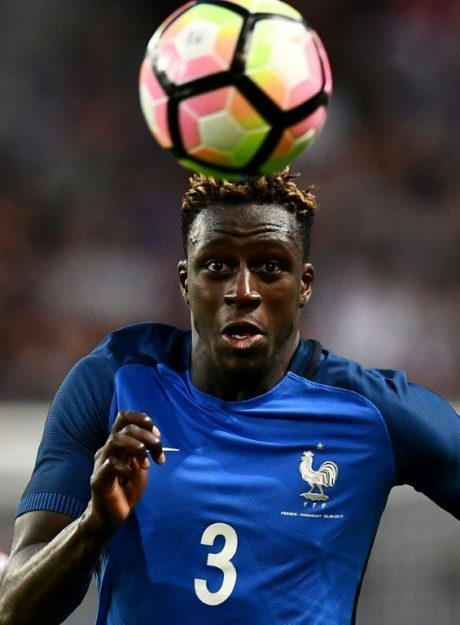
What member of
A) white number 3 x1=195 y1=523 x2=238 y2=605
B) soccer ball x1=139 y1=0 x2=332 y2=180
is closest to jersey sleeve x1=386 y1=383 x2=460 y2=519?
white number 3 x1=195 y1=523 x2=238 y2=605

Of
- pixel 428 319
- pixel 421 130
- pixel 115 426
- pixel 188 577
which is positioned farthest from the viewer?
pixel 421 130

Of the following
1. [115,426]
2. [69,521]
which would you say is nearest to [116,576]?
[69,521]

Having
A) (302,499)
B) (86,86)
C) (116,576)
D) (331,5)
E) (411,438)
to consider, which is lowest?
(116,576)

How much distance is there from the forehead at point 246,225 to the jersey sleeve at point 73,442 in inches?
20.0

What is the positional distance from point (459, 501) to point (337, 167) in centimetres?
542

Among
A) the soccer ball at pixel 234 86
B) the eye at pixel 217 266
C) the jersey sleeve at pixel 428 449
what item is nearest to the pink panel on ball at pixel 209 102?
the soccer ball at pixel 234 86

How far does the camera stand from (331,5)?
9.00 meters

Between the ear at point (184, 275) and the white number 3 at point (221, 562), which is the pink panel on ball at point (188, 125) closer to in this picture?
the ear at point (184, 275)

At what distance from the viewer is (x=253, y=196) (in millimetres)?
3459

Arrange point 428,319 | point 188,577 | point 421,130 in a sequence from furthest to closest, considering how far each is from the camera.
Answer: point 421,130 → point 428,319 → point 188,577

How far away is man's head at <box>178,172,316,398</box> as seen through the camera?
3.34 metres

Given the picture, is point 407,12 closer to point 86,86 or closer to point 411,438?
point 86,86

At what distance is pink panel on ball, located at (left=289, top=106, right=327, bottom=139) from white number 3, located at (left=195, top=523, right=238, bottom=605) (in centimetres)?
109

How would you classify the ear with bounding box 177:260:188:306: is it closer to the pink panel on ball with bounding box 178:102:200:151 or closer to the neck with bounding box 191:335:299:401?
the neck with bounding box 191:335:299:401
